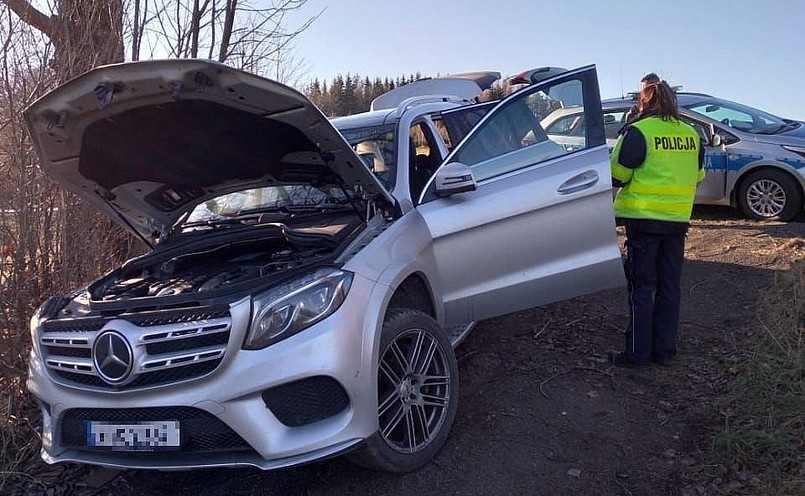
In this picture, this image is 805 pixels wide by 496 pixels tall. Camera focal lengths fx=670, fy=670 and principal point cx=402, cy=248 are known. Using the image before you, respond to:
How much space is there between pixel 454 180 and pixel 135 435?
2.08 metres

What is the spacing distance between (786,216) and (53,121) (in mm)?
8081

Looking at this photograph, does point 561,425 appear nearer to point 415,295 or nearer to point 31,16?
point 415,295

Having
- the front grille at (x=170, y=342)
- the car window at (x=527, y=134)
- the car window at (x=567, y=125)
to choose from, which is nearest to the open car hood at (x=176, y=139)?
the car window at (x=527, y=134)

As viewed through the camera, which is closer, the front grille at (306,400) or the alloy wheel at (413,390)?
the front grille at (306,400)

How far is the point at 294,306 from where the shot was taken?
109 inches

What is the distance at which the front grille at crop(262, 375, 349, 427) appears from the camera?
107 inches

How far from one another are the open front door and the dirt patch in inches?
22.2

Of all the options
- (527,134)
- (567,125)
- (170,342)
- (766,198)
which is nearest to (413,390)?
(170,342)

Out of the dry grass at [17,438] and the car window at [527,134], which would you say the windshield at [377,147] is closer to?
the car window at [527,134]

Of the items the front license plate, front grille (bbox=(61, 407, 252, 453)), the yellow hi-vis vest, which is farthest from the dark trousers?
the front license plate

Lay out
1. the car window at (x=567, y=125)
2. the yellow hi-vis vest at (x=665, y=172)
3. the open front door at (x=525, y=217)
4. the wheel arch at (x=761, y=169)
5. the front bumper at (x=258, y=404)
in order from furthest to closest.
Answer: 1. the wheel arch at (x=761, y=169)
2. the car window at (x=567, y=125)
3. the yellow hi-vis vest at (x=665, y=172)
4. the open front door at (x=525, y=217)
5. the front bumper at (x=258, y=404)

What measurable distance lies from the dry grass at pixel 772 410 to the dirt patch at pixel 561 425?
0.36 ft

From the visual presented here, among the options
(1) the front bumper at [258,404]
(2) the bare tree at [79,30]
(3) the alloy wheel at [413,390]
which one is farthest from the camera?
(2) the bare tree at [79,30]

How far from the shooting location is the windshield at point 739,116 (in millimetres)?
8680
